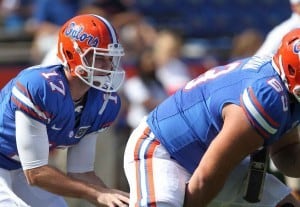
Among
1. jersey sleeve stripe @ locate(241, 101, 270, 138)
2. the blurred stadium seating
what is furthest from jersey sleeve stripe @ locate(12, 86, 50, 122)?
the blurred stadium seating

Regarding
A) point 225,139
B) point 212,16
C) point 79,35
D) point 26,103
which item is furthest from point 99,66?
point 212,16

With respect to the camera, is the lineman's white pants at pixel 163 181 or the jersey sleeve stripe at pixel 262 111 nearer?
the jersey sleeve stripe at pixel 262 111

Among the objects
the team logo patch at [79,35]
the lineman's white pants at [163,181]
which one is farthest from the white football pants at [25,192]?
the team logo patch at [79,35]

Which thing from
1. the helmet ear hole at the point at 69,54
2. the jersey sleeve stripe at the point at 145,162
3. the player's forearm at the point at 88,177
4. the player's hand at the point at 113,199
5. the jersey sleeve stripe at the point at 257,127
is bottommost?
the player's forearm at the point at 88,177

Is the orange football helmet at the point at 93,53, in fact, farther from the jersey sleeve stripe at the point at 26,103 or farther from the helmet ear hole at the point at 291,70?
the helmet ear hole at the point at 291,70

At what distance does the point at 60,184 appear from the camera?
4.61 meters

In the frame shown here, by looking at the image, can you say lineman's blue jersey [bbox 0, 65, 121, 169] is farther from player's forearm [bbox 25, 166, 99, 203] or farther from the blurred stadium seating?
the blurred stadium seating

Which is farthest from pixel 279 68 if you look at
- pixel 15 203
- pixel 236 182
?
pixel 15 203

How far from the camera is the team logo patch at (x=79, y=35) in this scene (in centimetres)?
484

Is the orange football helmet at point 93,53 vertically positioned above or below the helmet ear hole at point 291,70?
below

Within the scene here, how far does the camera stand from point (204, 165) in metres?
4.24

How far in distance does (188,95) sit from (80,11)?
478 cm

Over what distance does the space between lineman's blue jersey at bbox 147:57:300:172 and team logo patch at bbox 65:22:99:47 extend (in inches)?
18.7

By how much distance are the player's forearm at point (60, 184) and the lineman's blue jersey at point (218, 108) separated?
0.42 metres
